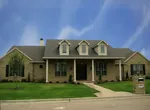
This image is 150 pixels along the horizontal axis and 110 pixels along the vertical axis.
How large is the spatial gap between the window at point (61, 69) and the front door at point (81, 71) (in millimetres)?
1772

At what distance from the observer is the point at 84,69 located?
30.5 m

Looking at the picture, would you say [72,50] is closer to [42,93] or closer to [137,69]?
[137,69]

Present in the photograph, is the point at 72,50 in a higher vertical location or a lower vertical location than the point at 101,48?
lower

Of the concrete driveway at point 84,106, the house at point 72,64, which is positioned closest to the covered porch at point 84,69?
the house at point 72,64

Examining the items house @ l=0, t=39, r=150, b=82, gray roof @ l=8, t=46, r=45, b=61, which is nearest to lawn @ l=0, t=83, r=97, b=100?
house @ l=0, t=39, r=150, b=82

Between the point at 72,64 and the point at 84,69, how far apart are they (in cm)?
174

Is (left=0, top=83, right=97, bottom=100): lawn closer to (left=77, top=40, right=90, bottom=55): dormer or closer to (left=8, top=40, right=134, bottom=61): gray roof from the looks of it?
(left=8, top=40, right=134, bottom=61): gray roof

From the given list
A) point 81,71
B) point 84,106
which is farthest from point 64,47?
point 84,106

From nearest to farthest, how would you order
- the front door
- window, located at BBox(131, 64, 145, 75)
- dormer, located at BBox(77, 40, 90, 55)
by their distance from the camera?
dormer, located at BBox(77, 40, 90, 55), the front door, window, located at BBox(131, 64, 145, 75)

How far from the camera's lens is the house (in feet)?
95.9

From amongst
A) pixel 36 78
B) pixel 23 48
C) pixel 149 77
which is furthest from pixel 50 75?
pixel 149 77

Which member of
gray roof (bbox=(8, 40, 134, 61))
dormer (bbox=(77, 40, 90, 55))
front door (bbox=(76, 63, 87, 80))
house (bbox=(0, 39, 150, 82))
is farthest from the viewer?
front door (bbox=(76, 63, 87, 80))

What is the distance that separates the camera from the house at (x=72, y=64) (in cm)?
2923

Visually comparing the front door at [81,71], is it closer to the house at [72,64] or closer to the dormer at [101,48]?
the house at [72,64]
